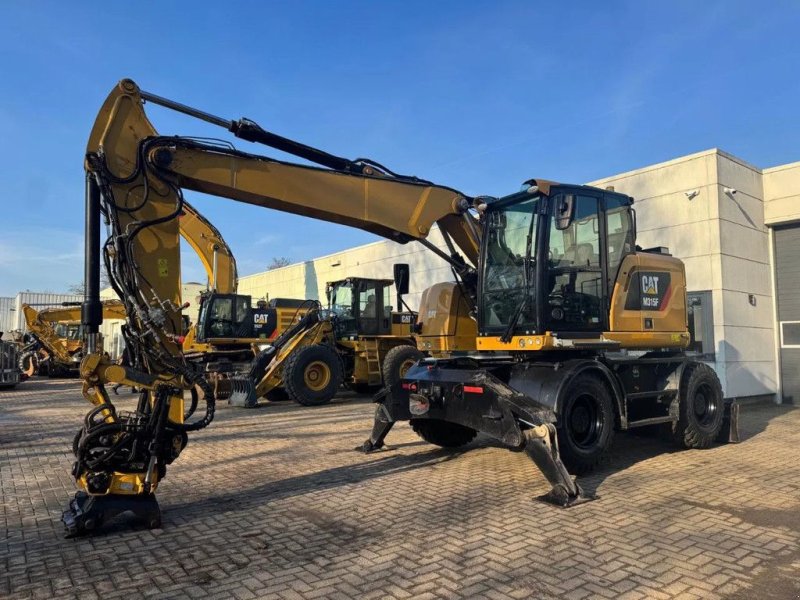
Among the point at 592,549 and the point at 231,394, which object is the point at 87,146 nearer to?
the point at 592,549

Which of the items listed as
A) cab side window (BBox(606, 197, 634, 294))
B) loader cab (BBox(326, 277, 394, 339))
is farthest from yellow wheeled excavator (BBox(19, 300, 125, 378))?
cab side window (BBox(606, 197, 634, 294))

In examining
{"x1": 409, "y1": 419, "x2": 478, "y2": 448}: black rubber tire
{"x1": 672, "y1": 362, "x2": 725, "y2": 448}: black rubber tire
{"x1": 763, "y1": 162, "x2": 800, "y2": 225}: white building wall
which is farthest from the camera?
{"x1": 763, "y1": 162, "x2": 800, "y2": 225}: white building wall

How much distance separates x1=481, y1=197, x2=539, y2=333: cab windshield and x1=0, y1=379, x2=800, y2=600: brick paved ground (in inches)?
72.6

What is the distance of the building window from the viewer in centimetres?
1246

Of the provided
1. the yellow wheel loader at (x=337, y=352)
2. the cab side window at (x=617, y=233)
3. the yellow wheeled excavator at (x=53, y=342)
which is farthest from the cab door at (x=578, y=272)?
the yellow wheeled excavator at (x=53, y=342)

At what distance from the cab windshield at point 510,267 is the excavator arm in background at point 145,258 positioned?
2.02 metres

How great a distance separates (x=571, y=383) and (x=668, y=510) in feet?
5.10

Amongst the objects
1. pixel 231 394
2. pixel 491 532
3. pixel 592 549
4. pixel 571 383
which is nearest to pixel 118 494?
pixel 491 532

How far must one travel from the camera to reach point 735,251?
12586 mm

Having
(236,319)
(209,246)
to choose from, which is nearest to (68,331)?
(209,246)

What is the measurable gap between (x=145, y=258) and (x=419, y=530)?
3647 millimetres

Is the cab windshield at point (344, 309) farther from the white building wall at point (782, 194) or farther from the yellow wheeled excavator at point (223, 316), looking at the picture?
the white building wall at point (782, 194)

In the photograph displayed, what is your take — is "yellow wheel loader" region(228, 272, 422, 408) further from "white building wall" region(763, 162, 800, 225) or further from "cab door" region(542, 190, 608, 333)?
"white building wall" region(763, 162, 800, 225)

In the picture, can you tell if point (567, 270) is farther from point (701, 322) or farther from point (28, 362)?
point (28, 362)
